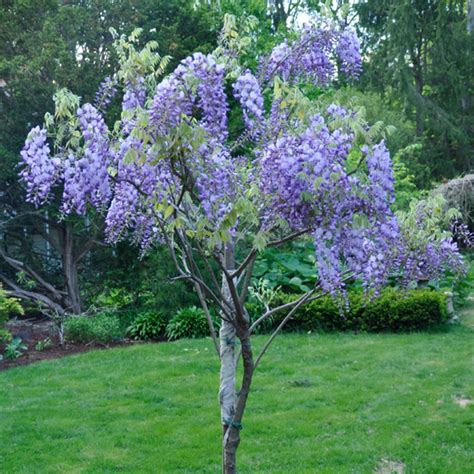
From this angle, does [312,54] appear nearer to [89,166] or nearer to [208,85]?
[208,85]

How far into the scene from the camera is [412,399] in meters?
6.04

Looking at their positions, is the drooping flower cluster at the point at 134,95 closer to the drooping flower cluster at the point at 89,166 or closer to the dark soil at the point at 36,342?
the drooping flower cluster at the point at 89,166

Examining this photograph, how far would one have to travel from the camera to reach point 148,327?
364 inches

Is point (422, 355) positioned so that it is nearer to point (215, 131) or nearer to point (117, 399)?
point (117, 399)

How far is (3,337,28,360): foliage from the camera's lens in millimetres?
8080

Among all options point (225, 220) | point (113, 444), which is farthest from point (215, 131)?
point (113, 444)

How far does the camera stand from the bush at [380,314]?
8.77 m

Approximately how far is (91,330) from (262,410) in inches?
147

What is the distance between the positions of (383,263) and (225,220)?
0.97 meters

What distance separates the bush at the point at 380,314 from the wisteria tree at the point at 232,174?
17.0ft

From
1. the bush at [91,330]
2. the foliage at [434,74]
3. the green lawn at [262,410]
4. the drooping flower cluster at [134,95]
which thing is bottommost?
the green lawn at [262,410]

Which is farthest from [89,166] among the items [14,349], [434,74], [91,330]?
[434,74]

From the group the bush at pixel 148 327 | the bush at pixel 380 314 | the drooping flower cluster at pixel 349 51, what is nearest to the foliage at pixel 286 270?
the bush at pixel 380 314

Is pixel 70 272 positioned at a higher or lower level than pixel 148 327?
higher
